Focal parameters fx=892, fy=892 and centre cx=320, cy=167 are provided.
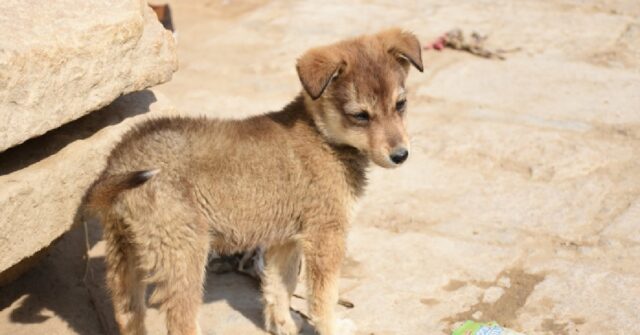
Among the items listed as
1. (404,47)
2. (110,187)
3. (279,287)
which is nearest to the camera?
(110,187)

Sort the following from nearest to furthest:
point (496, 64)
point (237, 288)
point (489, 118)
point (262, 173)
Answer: point (262, 173)
point (237, 288)
point (489, 118)
point (496, 64)

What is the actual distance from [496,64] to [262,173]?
4930 millimetres

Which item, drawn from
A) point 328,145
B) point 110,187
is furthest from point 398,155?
point 110,187

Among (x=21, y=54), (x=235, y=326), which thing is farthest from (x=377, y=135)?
(x=21, y=54)

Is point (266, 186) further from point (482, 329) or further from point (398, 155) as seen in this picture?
point (482, 329)

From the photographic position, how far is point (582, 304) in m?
5.38

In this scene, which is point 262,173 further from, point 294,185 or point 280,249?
point 280,249

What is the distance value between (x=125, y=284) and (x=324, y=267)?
1094 mm

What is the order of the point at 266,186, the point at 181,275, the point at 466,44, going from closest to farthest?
the point at 181,275, the point at 266,186, the point at 466,44

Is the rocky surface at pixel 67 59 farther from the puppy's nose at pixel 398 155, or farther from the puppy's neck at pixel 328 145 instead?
the puppy's nose at pixel 398 155

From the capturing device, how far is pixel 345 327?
17.1 ft

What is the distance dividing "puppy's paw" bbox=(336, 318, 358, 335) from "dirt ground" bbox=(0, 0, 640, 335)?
134 millimetres

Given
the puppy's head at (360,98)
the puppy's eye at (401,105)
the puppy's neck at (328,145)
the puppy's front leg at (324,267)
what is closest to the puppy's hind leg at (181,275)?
the puppy's front leg at (324,267)

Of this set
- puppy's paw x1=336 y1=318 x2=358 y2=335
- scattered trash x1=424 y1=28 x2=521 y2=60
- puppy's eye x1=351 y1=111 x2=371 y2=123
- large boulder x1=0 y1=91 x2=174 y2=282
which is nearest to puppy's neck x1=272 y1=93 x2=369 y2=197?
puppy's eye x1=351 y1=111 x2=371 y2=123
